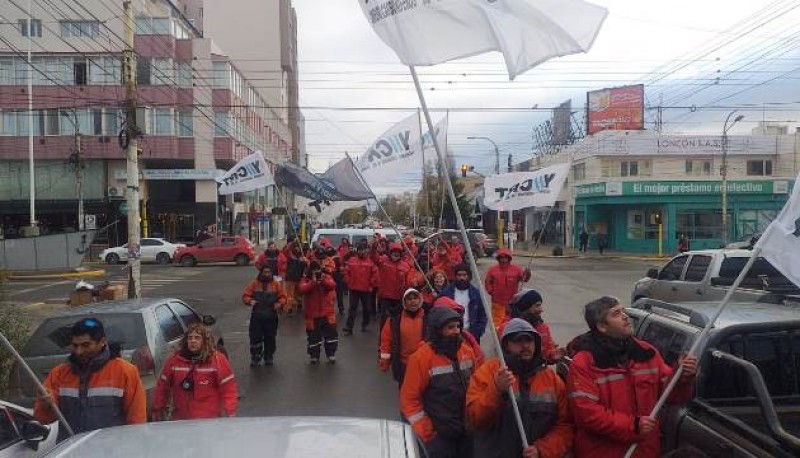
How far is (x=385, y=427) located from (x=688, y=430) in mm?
2442

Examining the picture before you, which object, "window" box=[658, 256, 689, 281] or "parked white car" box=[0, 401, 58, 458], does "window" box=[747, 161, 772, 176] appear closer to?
"window" box=[658, 256, 689, 281]

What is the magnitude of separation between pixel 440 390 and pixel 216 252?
105 feet

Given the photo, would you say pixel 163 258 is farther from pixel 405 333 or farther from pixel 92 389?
pixel 92 389

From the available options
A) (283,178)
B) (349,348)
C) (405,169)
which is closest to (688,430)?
(405,169)

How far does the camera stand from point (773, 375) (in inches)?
180

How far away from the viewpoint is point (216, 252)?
115 ft

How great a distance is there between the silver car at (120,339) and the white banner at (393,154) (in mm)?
3674

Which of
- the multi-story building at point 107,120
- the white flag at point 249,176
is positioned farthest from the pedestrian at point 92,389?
the multi-story building at point 107,120

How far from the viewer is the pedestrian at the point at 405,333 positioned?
655 centimetres

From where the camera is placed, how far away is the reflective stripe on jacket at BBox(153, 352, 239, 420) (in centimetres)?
515

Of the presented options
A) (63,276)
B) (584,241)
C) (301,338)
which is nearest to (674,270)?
(301,338)

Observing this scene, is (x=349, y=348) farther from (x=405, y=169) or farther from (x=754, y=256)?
(x=754, y=256)

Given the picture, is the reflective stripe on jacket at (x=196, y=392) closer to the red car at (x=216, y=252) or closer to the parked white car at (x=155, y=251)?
the red car at (x=216, y=252)

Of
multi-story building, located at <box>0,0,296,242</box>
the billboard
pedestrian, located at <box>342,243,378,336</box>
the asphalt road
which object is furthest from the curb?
the billboard
